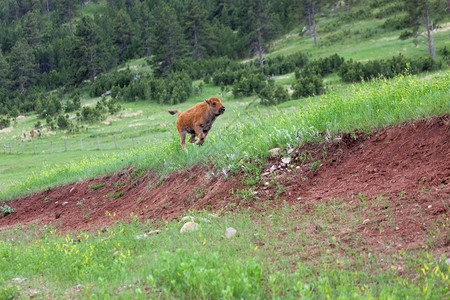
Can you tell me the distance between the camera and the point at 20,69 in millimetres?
96188

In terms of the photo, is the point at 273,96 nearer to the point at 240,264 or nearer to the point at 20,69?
the point at 240,264

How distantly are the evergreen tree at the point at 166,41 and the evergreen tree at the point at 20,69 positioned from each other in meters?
37.0

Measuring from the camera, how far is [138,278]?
4.65m

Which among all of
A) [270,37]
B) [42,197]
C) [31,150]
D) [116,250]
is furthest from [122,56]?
[116,250]

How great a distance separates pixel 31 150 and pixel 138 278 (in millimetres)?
37193

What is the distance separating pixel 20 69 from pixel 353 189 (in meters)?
105

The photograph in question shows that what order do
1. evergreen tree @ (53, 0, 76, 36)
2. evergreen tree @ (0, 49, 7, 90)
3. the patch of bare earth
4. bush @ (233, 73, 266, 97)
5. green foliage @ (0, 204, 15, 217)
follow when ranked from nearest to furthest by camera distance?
the patch of bare earth < green foliage @ (0, 204, 15, 217) < bush @ (233, 73, 266, 97) < evergreen tree @ (0, 49, 7, 90) < evergreen tree @ (53, 0, 76, 36)

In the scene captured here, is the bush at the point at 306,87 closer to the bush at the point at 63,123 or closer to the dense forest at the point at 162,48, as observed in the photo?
the dense forest at the point at 162,48

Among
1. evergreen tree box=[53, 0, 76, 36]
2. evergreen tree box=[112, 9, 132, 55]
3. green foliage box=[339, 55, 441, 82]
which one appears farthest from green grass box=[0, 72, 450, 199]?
evergreen tree box=[53, 0, 76, 36]

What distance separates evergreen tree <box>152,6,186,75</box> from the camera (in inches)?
3098

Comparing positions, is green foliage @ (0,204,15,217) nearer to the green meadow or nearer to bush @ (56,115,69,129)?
the green meadow

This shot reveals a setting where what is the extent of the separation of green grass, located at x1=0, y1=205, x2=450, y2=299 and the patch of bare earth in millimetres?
216

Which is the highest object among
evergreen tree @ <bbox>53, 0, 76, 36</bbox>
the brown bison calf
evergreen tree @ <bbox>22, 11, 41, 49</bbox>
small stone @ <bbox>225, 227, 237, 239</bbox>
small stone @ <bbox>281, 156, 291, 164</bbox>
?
evergreen tree @ <bbox>53, 0, 76, 36</bbox>

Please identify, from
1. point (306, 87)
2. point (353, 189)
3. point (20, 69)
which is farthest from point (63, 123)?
point (20, 69)
